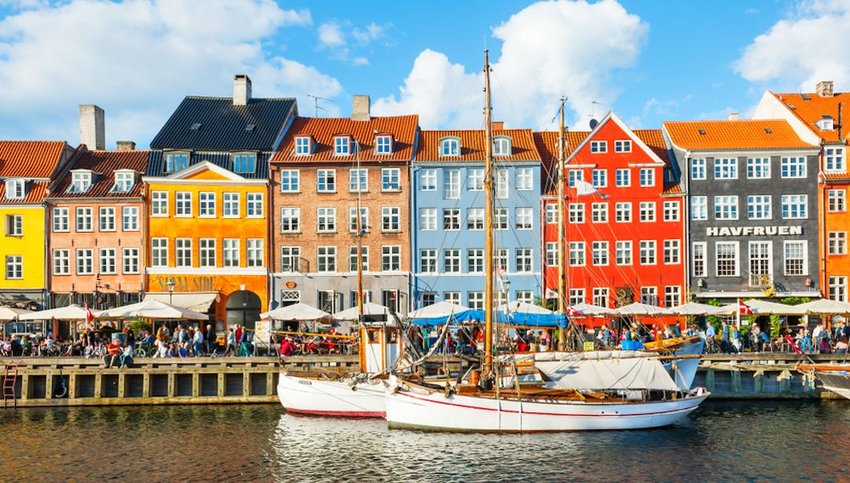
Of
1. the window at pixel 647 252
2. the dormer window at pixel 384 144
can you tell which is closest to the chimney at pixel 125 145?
the dormer window at pixel 384 144

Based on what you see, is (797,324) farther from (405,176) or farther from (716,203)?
(405,176)

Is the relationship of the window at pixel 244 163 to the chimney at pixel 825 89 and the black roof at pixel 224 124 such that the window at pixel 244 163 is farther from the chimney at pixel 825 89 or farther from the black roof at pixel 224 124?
the chimney at pixel 825 89

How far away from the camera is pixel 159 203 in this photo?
53.8 meters

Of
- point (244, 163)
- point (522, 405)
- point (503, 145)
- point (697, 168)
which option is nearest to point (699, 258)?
point (697, 168)

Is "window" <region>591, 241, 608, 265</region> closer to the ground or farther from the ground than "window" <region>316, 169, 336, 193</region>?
closer to the ground

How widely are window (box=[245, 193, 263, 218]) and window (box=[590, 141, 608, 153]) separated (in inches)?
805

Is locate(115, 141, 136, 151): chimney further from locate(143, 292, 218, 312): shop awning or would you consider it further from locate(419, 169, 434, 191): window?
locate(419, 169, 434, 191): window

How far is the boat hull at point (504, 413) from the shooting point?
104ft

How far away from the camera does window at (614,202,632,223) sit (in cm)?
5406

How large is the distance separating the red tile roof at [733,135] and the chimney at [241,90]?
27.3 meters

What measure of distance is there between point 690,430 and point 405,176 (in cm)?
2688

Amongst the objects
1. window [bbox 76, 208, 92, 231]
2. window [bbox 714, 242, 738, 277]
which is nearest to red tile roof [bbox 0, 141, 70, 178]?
window [bbox 76, 208, 92, 231]

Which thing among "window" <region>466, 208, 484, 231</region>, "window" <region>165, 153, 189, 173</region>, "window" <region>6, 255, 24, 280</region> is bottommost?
"window" <region>6, 255, 24, 280</region>

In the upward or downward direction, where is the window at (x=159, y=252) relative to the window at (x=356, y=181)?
downward
